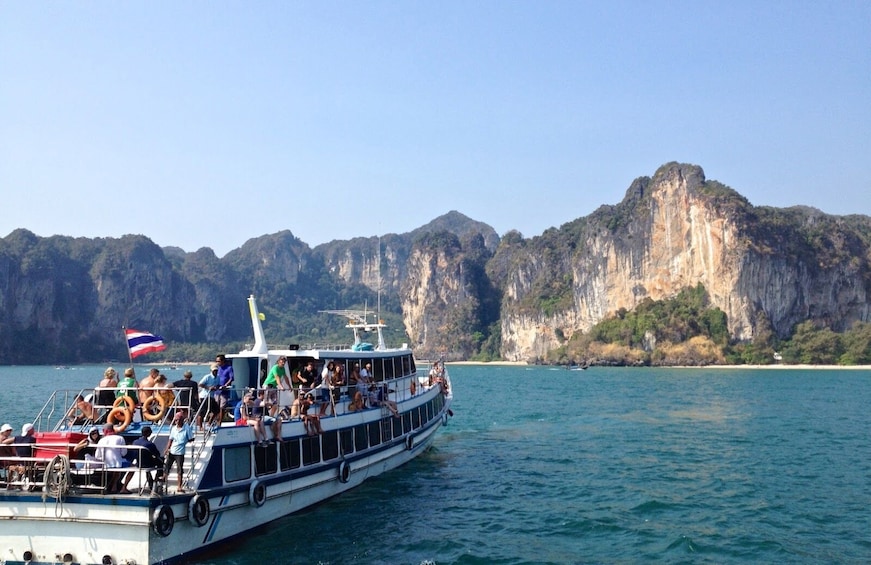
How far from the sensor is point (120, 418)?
14.5 metres

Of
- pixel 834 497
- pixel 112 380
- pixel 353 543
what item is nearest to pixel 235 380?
pixel 112 380

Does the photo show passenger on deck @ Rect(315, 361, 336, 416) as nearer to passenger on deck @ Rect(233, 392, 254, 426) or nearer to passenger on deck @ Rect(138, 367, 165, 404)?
passenger on deck @ Rect(233, 392, 254, 426)

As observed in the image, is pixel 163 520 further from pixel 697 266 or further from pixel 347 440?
pixel 697 266

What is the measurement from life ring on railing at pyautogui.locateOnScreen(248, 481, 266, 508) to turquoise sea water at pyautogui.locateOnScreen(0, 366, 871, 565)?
741 millimetres

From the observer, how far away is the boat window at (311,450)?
663 inches

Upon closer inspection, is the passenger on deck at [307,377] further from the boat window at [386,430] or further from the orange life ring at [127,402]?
the orange life ring at [127,402]

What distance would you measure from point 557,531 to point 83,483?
9584 mm

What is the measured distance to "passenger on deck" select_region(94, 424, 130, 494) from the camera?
12.7m

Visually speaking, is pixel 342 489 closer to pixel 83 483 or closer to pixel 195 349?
pixel 83 483

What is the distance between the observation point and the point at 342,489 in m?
18.7

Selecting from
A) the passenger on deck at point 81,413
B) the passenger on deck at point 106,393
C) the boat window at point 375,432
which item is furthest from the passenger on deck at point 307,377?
the passenger on deck at point 81,413

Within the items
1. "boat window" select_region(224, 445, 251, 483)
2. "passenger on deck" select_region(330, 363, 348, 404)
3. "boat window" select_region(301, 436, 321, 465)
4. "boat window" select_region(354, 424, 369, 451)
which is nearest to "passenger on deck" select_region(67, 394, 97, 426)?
"boat window" select_region(224, 445, 251, 483)

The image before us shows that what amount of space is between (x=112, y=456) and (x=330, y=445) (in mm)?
5963

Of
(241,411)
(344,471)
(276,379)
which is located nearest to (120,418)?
(241,411)
